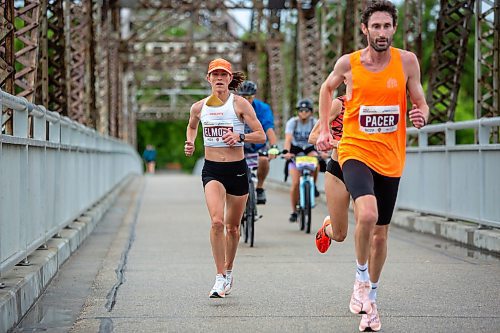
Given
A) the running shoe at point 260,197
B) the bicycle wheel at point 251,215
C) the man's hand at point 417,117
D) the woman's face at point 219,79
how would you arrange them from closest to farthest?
the man's hand at point 417,117, the woman's face at point 219,79, the bicycle wheel at point 251,215, the running shoe at point 260,197

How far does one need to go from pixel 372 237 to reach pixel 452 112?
11493mm

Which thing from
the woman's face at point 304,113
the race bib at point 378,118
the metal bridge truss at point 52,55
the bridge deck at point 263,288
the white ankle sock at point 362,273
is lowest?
the bridge deck at point 263,288

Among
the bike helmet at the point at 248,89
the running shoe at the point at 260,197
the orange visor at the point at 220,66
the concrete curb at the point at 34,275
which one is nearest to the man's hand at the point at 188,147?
the orange visor at the point at 220,66

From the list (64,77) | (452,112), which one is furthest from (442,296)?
(64,77)

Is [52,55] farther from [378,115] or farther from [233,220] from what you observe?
[378,115]

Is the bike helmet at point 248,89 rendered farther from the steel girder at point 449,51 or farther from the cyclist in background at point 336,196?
the steel girder at point 449,51

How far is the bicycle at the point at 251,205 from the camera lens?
13.9 m

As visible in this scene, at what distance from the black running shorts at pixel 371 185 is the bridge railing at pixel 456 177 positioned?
4743mm

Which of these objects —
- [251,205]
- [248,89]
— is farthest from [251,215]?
[248,89]

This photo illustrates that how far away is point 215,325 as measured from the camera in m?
7.82

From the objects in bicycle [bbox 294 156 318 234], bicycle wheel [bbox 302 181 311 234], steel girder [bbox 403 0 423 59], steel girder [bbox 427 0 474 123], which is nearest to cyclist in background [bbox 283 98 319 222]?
bicycle [bbox 294 156 318 234]

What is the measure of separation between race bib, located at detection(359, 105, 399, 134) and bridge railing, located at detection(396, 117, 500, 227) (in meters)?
4.83

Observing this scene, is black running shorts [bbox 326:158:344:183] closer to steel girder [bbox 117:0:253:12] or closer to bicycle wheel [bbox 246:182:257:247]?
bicycle wheel [bbox 246:182:257:247]

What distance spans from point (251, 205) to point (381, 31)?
20.9 feet
